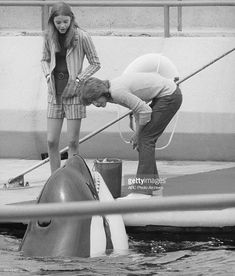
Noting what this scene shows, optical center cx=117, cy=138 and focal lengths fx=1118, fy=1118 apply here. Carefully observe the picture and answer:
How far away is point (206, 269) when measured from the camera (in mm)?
8734

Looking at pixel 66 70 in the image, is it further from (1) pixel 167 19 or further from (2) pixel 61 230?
(1) pixel 167 19

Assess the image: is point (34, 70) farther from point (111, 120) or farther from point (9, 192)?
point (9, 192)

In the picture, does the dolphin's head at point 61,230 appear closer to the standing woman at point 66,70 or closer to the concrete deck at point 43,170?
the standing woman at point 66,70

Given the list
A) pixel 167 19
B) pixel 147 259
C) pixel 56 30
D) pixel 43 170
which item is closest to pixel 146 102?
pixel 56 30

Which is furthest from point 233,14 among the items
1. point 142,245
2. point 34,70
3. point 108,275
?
point 108,275

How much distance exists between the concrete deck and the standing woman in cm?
72

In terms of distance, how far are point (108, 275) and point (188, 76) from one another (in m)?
4.14

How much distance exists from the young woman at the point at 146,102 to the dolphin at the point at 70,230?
33.3 inches

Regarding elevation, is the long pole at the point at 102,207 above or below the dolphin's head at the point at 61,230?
above

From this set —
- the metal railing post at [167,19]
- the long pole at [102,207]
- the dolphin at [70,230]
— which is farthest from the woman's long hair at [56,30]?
the long pole at [102,207]

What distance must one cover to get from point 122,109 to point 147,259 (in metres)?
3.81

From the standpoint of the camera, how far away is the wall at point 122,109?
12.6 m

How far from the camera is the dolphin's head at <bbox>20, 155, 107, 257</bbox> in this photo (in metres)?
8.64

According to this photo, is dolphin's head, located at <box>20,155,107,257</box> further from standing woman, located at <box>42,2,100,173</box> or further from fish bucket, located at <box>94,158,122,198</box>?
standing woman, located at <box>42,2,100,173</box>
